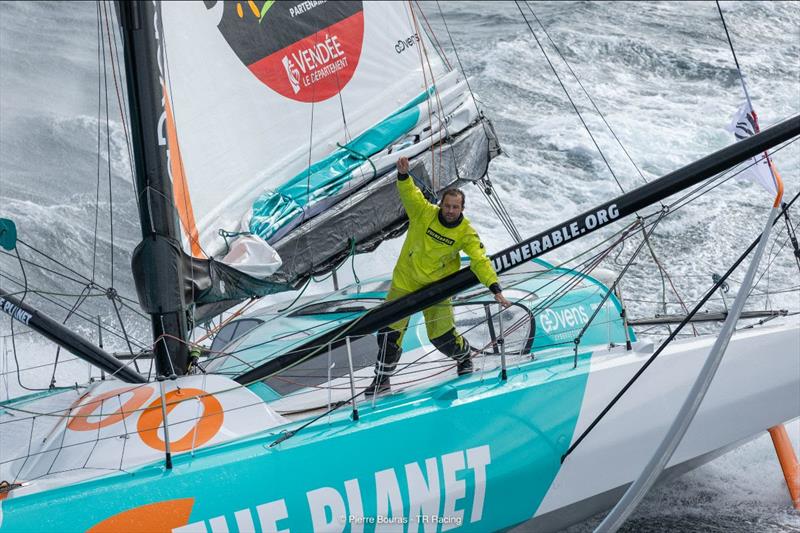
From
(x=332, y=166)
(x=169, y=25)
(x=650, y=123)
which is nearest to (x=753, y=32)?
(x=650, y=123)

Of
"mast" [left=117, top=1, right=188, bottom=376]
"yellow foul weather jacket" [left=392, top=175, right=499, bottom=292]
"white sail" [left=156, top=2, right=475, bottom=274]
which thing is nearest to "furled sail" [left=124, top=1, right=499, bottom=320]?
"white sail" [left=156, top=2, right=475, bottom=274]

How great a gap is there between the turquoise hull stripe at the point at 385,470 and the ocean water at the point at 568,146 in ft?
2.64

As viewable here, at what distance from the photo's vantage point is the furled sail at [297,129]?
14.9ft

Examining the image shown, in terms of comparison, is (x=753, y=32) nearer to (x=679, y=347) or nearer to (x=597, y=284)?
(x=597, y=284)

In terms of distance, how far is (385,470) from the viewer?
369 centimetres

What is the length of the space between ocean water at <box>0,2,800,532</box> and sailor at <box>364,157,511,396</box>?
1127 mm

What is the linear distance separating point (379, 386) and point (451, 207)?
805 mm

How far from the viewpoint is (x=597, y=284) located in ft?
17.4

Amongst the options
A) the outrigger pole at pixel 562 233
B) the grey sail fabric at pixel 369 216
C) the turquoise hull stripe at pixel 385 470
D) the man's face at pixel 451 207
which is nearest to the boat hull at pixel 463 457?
the turquoise hull stripe at pixel 385 470

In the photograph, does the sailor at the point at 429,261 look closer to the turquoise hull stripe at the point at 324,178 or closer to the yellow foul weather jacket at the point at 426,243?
the yellow foul weather jacket at the point at 426,243

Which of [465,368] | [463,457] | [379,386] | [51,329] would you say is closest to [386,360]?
[379,386]

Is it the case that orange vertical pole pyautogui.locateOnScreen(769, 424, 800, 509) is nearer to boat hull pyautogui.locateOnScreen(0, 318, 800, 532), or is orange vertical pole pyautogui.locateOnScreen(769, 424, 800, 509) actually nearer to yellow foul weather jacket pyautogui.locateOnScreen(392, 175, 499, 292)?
boat hull pyautogui.locateOnScreen(0, 318, 800, 532)

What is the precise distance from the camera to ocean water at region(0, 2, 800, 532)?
19.1ft

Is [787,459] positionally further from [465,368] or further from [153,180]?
[153,180]
